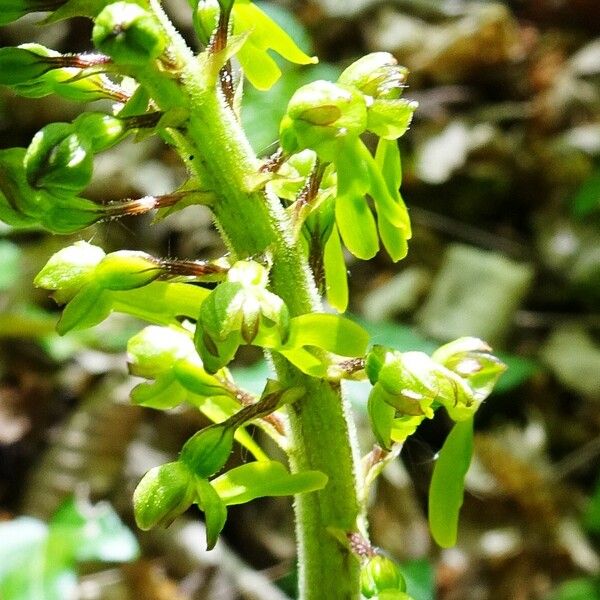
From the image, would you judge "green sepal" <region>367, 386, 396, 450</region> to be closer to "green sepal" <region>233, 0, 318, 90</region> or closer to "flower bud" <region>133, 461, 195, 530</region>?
"flower bud" <region>133, 461, 195, 530</region>

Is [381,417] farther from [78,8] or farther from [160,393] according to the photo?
[78,8]

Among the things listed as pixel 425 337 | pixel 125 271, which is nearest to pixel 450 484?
pixel 125 271

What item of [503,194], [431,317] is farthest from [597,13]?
[431,317]

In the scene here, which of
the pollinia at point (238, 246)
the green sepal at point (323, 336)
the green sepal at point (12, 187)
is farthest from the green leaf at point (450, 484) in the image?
the green sepal at point (12, 187)

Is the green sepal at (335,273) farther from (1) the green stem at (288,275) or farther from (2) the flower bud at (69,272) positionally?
(2) the flower bud at (69,272)

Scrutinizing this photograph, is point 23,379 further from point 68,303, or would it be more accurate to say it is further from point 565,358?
point 68,303

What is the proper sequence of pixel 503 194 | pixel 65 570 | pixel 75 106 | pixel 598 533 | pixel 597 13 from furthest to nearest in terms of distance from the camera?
pixel 597 13
pixel 75 106
pixel 503 194
pixel 598 533
pixel 65 570

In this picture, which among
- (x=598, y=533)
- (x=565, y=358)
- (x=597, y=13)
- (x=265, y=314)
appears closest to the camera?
(x=265, y=314)
